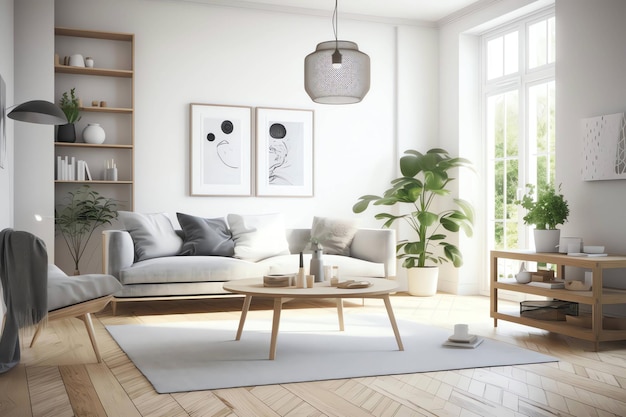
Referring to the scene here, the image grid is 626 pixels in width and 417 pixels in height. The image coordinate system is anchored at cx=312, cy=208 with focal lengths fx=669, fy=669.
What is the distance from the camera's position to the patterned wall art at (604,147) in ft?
15.9

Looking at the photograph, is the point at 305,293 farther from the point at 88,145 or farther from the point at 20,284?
the point at 88,145

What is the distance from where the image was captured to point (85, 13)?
6340 mm

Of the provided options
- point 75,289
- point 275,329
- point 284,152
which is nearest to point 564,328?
point 275,329

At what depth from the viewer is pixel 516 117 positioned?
6.60 metres

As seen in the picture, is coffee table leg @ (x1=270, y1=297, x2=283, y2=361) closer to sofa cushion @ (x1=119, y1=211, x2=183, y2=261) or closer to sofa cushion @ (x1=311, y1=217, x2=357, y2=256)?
sofa cushion @ (x1=119, y1=211, x2=183, y2=261)

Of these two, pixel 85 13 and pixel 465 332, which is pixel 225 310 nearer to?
pixel 465 332

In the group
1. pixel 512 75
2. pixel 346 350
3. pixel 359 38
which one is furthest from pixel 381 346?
pixel 359 38

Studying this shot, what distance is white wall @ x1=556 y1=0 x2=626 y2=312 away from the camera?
4.89 m

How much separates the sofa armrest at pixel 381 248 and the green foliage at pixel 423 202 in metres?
0.65

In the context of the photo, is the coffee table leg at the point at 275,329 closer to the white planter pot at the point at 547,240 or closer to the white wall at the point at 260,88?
the white planter pot at the point at 547,240

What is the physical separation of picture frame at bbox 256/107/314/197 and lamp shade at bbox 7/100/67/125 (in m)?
2.52

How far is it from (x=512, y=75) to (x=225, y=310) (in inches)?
142

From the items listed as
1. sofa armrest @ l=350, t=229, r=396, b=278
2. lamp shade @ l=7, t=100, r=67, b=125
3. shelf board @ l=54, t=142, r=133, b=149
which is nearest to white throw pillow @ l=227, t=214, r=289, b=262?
sofa armrest @ l=350, t=229, r=396, b=278

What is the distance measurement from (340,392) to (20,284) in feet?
5.69
